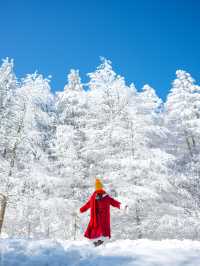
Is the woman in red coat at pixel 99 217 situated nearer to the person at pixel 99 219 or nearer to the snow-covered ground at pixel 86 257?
the person at pixel 99 219

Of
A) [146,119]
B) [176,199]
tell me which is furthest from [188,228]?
[146,119]

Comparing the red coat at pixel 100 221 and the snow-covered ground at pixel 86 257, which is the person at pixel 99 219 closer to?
the red coat at pixel 100 221

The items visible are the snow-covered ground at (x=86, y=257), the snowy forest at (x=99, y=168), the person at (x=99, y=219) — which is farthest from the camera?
the snowy forest at (x=99, y=168)

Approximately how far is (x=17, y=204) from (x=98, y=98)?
7.19 meters

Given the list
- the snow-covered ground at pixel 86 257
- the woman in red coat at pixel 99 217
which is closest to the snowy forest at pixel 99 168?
the woman in red coat at pixel 99 217

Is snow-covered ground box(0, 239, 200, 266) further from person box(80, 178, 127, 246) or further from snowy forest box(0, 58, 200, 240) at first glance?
snowy forest box(0, 58, 200, 240)

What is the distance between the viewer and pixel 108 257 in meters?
4.99

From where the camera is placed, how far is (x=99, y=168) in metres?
17.1

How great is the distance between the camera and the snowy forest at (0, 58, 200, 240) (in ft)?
48.7

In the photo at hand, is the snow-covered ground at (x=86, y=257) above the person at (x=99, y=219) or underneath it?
underneath

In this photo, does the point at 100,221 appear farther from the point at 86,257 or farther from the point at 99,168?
the point at 99,168

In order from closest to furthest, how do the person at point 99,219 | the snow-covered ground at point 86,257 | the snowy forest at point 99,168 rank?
the snow-covered ground at point 86,257, the person at point 99,219, the snowy forest at point 99,168

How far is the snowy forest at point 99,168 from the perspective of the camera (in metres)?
14.8

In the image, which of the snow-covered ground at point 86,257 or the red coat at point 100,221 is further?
the red coat at point 100,221
